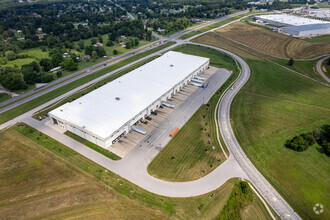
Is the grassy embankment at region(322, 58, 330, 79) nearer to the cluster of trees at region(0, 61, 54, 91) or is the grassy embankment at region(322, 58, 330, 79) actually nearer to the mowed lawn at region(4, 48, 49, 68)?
the cluster of trees at region(0, 61, 54, 91)

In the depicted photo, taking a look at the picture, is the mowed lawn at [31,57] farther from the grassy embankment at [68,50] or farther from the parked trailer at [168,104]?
the parked trailer at [168,104]

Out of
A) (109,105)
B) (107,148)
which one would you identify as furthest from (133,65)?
(107,148)

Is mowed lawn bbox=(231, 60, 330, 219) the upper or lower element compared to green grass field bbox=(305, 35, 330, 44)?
lower

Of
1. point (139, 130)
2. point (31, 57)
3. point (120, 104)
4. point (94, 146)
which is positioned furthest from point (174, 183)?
point (31, 57)

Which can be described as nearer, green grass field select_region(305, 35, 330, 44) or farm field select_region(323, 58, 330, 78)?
farm field select_region(323, 58, 330, 78)

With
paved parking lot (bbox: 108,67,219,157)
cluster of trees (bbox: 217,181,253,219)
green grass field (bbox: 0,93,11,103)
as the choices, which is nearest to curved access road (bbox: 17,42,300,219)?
paved parking lot (bbox: 108,67,219,157)

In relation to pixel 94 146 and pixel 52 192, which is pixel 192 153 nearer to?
pixel 94 146

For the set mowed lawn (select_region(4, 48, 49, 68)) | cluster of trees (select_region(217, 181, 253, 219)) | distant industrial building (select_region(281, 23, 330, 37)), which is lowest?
cluster of trees (select_region(217, 181, 253, 219))
